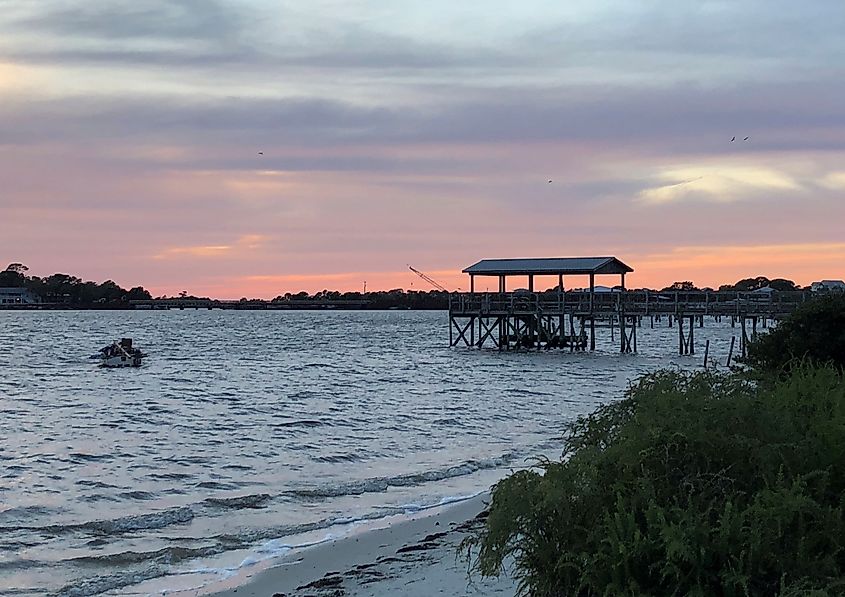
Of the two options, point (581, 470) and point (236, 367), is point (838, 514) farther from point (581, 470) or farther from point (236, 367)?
point (236, 367)

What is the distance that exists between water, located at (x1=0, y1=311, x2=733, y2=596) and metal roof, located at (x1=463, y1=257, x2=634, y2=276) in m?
10.7

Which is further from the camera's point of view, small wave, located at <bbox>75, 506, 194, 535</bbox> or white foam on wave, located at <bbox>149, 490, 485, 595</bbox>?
small wave, located at <bbox>75, 506, 194, 535</bbox>

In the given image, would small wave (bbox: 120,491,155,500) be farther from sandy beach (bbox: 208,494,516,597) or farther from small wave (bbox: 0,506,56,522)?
sandy beach (bbox: 208,494,516,597)

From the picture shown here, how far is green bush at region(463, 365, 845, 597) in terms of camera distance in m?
6.21

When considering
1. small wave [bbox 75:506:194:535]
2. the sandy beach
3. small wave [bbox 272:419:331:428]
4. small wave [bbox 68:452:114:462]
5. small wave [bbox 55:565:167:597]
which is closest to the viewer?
the sandy beach

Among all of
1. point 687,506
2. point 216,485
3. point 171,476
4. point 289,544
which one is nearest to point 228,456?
point 171,476

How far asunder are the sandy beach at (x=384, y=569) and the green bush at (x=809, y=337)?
22.8 ft

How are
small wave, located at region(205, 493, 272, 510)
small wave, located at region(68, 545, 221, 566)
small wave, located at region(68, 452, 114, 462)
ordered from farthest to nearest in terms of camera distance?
small wave, located at region(68, 452, 114, 462) < small wave, located at region(205, 493, 272, 510) < small wave, located at region(68, 545, 221, 566)

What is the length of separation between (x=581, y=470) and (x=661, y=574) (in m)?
1.08

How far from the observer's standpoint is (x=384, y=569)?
1114 centimetres

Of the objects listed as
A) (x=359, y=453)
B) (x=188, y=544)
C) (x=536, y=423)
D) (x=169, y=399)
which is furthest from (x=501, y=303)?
(x=188, y=544)

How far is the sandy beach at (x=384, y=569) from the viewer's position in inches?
395

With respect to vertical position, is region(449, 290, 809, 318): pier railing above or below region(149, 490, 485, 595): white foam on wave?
above

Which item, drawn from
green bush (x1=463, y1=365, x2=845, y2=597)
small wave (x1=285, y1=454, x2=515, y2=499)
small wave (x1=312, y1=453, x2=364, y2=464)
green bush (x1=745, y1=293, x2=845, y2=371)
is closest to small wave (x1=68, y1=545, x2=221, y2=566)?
small wave (x1=285, y1=454, x2=515, y2=499)
